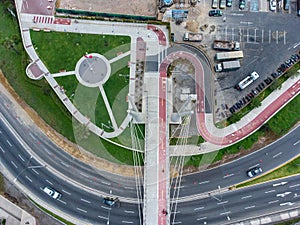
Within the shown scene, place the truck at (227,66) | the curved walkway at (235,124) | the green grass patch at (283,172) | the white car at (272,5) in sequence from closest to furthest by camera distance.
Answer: the green grass patch at (283,172), the curved walkway at (235,124), the truck at (227,66), the white car at (272,5)

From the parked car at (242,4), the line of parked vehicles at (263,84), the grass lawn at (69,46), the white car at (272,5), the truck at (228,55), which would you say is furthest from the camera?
the white car at (272,5)

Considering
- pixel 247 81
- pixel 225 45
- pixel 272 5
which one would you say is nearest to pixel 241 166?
pixel 247 81

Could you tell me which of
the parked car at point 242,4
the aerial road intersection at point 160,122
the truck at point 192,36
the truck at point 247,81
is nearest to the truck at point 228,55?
the aerial road intersection at point 160,122

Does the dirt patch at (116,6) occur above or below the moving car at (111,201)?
above

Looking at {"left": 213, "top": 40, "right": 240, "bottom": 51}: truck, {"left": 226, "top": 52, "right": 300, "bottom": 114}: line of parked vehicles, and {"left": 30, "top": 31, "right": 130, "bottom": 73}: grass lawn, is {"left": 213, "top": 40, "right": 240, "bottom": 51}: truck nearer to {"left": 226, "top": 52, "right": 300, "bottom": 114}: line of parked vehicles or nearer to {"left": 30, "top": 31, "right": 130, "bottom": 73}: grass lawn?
{"left": 226, "top": 52, "right": 300, "bottom": 114}: line of parked vehicles

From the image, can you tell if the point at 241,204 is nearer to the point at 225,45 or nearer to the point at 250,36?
the point at 225,45

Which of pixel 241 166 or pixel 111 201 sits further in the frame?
pixel 241 166

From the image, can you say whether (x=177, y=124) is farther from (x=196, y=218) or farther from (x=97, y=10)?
(x=97, y=10)

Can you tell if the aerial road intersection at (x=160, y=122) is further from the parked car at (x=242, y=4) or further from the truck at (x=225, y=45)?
the parked car at (x=242, y=4)

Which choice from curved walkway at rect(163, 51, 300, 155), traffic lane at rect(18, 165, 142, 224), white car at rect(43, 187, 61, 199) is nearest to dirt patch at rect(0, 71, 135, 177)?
traffic lane at rect(18, 165, 142, 224)
